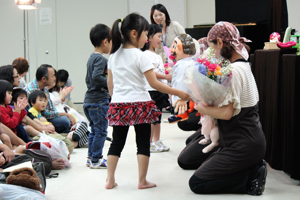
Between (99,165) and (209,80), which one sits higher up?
(209,80)

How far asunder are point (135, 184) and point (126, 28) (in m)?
1.15

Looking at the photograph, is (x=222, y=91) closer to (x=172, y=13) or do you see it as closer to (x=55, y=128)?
(x=55, y=128)

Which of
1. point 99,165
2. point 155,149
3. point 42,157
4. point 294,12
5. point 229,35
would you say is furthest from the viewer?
point 294,12

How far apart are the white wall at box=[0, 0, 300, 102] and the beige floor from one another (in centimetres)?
465

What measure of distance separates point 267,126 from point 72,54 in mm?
5714

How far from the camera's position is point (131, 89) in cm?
281

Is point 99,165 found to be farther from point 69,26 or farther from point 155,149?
point 69,26

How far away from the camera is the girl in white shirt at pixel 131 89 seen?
2.79 m

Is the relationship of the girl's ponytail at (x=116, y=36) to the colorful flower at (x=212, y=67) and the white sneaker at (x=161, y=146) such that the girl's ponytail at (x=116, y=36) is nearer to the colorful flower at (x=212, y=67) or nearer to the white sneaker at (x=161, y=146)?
the colorful flower at (x=212, y=67)

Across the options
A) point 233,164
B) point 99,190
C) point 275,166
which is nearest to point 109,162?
point 99,190

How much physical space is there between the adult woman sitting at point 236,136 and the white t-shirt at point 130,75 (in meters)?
0.44


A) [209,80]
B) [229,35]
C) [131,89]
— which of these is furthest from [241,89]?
[131,89]

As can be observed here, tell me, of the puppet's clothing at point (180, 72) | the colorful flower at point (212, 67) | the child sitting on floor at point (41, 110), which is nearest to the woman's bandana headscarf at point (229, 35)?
the colorful flower at point (212, 67)

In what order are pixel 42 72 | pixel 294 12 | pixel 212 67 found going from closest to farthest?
1. pixel 212 67
2. pixel 42 72
3. pixel 294 12
